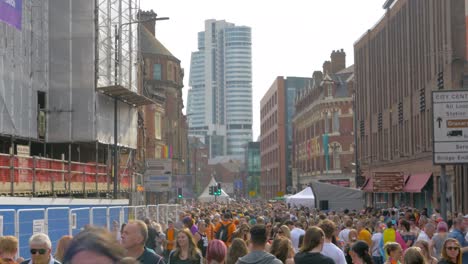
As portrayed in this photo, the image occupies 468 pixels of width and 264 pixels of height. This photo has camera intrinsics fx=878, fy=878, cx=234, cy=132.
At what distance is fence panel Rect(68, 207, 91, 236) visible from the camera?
17.5m

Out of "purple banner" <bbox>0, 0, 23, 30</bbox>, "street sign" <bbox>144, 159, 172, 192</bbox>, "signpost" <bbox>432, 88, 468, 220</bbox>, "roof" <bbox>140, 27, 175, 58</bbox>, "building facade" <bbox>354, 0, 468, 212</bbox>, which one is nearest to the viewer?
"signpost" <bbox>432, 88, 468, 220</bbox>

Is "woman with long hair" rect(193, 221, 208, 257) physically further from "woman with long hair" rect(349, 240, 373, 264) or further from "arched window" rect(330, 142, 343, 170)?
"arched window" rect(330, 142, 343, 170)

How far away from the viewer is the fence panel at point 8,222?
1395 centimetres

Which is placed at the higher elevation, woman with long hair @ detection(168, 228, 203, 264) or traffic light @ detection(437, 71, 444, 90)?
traffic light @ detection(437, 71, 444, 90)

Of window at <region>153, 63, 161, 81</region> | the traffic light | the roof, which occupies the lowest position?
the traffic light

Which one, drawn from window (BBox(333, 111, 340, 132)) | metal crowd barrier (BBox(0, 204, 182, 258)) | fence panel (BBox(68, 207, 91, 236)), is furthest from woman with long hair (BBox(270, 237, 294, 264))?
window (BBox(333, 111, 340, 132))

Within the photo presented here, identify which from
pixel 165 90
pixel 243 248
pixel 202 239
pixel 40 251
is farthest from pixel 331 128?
pixel 40 251

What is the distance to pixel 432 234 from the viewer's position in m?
14.5

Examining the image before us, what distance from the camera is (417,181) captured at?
151ft

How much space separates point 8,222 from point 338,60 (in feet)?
292

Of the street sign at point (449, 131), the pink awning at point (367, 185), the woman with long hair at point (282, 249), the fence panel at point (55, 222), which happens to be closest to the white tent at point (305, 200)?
the pink awning at point (367, 185)

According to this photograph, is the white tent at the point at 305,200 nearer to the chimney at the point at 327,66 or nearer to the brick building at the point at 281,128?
the chimney at the point at 327,66

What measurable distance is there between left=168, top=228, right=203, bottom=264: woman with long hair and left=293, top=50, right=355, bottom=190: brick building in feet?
241

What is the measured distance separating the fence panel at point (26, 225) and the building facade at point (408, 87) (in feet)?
80.8
